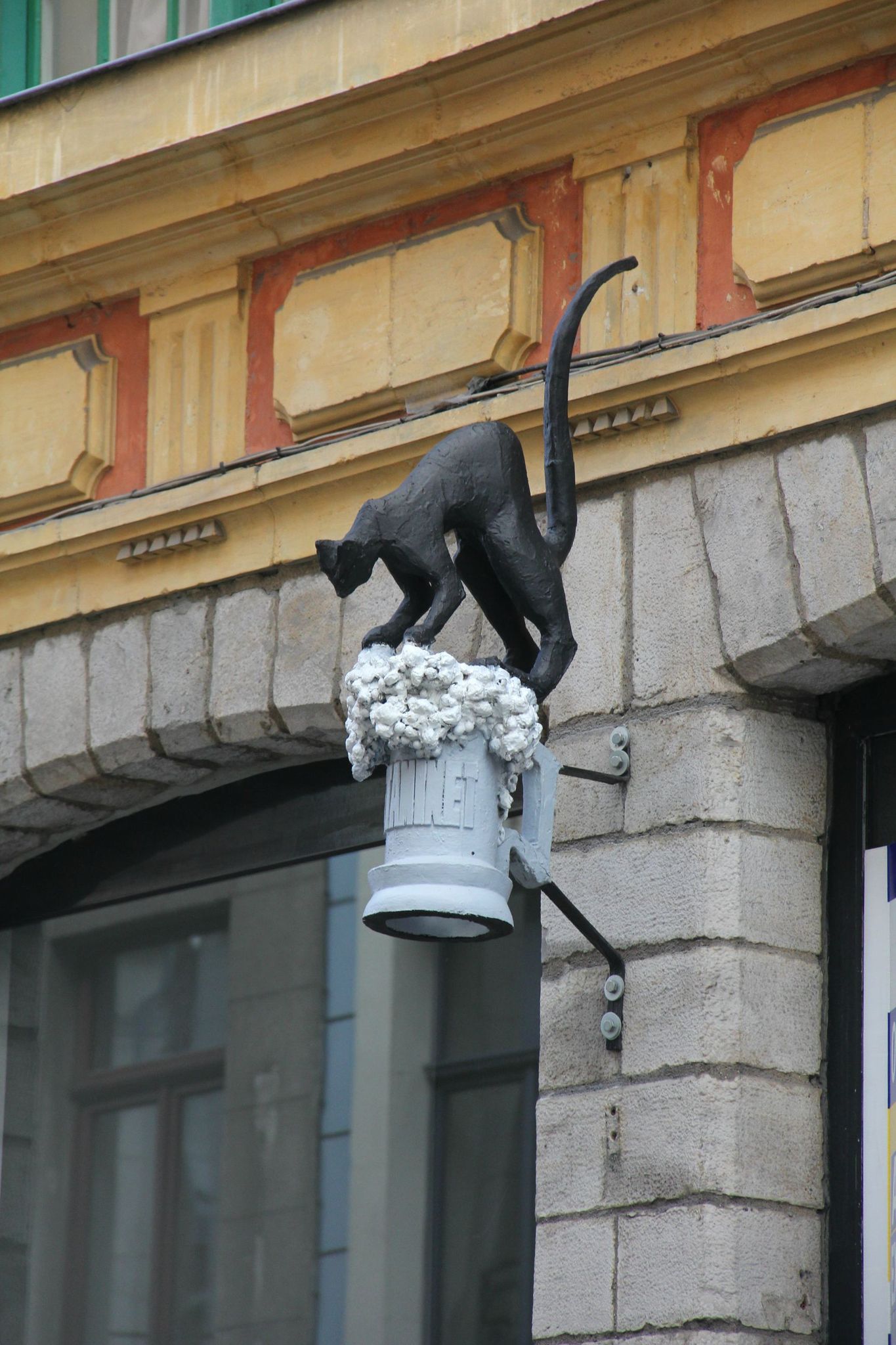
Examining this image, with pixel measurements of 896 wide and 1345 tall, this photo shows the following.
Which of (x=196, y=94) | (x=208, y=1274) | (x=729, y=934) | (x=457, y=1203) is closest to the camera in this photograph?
(x=729, y=934)

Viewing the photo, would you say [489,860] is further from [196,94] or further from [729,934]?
[196,94]

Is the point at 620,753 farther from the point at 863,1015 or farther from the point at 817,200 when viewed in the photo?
the point at 817,200

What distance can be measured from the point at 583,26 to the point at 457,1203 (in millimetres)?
5160

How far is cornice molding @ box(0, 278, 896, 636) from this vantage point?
7066mm

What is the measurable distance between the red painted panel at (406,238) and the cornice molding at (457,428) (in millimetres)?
287

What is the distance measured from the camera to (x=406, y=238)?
823cm

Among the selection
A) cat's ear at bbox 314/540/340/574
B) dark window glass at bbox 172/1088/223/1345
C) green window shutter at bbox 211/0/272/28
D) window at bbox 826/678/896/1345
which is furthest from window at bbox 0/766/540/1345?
cat's ear at bbox 314/540/340/574

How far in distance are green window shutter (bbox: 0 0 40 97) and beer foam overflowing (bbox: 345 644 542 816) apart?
4.07 metres

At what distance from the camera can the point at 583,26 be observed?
25.1 feet

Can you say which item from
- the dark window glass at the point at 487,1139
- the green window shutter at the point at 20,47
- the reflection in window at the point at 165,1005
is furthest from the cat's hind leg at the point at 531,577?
the reflection in window at the point at 165,1005

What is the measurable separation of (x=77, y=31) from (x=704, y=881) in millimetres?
4128

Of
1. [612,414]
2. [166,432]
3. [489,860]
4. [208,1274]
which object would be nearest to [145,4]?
[166,432]

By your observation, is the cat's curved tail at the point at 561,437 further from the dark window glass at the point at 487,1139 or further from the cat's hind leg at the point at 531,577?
the dark window glass at the point at 487,1139

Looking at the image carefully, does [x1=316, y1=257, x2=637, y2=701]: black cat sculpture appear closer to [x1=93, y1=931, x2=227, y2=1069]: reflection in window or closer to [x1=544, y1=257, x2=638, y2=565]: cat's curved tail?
[x1=544, y1=257, x2=638, y2=565]: cat's curved tail
